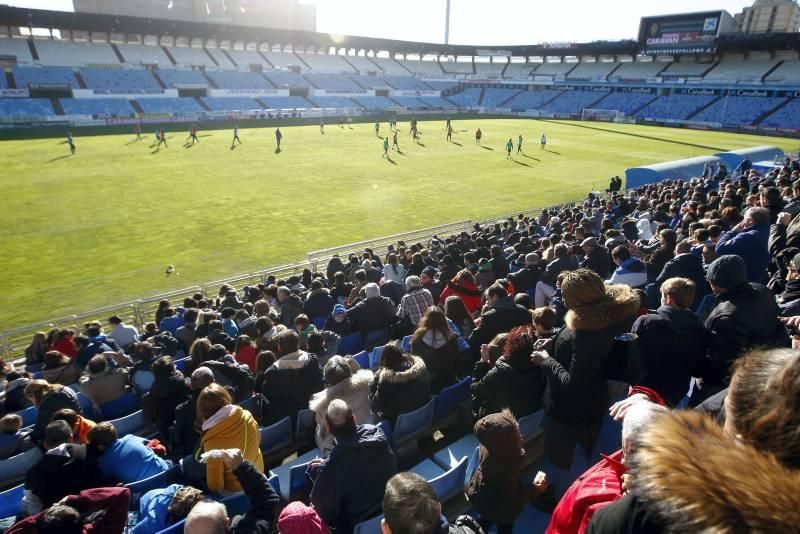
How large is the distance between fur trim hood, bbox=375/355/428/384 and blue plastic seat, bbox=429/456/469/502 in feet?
3.21

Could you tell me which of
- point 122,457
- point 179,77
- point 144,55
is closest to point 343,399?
point 122,457

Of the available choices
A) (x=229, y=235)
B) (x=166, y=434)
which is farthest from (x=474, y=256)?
(x=229, y=235)

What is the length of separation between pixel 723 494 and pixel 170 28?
73592mm

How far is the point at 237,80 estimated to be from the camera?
63.6 meters

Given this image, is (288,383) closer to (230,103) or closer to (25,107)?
(25,107)

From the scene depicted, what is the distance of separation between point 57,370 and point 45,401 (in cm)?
242

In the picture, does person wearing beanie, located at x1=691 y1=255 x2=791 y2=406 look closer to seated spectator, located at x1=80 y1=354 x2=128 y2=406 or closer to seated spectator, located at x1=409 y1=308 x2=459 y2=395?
seated spectator, located at x1=409 y1=308 x2=459 y2=395

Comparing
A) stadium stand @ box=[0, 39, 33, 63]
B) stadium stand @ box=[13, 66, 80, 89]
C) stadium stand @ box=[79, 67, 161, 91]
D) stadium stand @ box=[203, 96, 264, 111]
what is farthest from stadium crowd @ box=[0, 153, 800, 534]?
stadium stand @ box=[0, 39, 33, 63]

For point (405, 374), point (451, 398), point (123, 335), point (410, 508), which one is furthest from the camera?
point (123, 335)

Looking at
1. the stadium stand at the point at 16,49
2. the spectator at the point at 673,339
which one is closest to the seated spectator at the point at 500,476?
the spectator at the point at 673,339

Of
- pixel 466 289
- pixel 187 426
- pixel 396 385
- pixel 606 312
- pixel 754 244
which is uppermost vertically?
pixel 606 312

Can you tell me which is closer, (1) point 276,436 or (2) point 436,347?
(1) point 276,436

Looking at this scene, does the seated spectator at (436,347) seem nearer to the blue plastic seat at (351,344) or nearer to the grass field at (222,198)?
the blue plastic seat at (351,344)

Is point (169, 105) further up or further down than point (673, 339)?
further down
